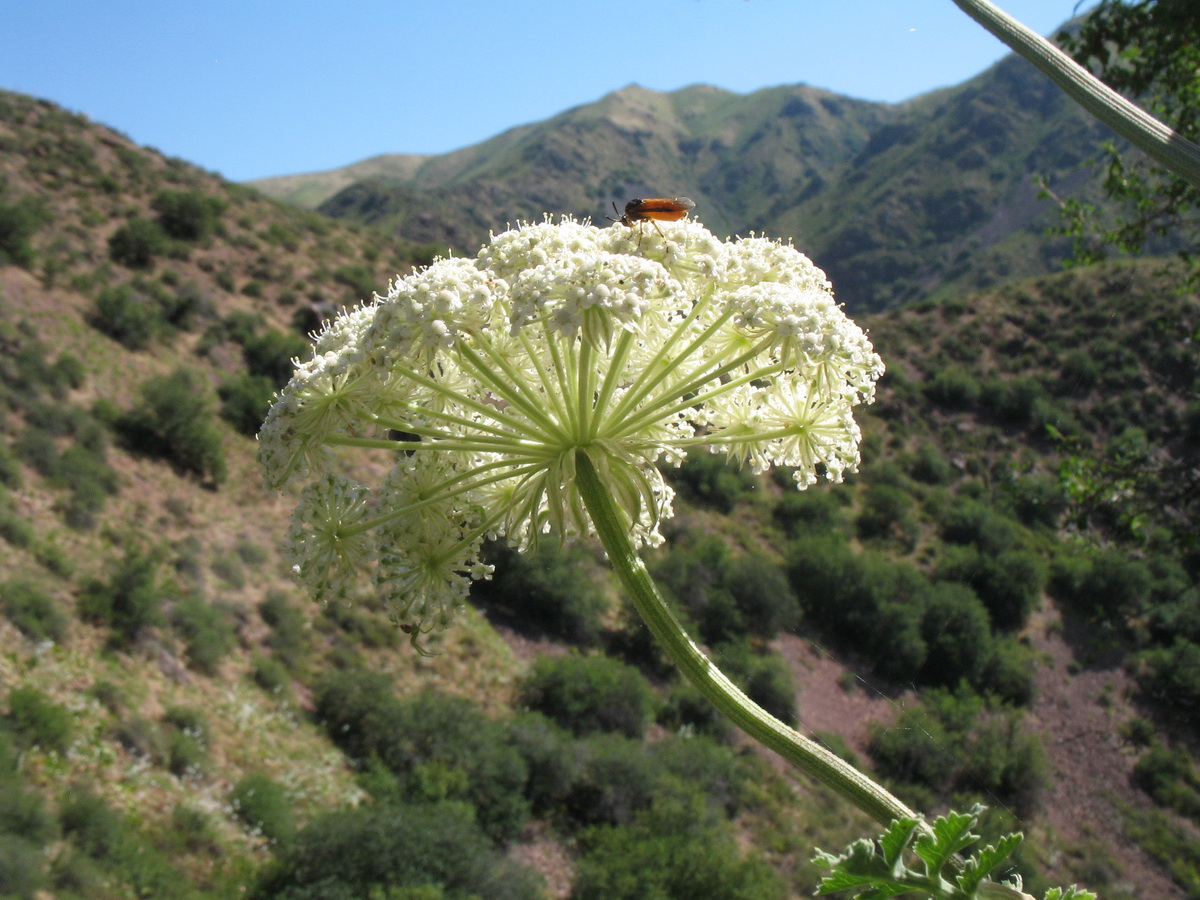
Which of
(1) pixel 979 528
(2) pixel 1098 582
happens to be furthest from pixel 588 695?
(2) pixel 1098 582

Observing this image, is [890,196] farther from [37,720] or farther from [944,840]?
[944,840]

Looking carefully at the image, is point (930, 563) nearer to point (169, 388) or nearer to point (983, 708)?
point (983, 708)

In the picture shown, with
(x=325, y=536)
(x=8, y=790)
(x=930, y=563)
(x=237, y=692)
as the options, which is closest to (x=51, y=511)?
(x=237, y=692)

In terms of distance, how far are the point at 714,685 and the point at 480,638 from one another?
113ft

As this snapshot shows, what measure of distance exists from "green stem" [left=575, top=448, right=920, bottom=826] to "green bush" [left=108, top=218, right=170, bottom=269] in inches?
1954

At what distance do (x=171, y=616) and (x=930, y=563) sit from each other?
52.1 meters

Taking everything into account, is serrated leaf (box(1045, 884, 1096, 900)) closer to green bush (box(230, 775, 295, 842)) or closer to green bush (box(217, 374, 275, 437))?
green bush (box(230, 775, 295, 842))

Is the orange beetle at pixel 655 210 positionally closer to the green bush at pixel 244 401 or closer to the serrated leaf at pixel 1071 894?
the serrated leaf at pixel 1071 894

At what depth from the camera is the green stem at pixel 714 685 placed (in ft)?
5.56

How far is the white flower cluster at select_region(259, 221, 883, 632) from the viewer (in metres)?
2.65

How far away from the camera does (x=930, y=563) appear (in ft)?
194

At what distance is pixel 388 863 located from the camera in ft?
67.2

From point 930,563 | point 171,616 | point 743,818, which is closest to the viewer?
point 171,616

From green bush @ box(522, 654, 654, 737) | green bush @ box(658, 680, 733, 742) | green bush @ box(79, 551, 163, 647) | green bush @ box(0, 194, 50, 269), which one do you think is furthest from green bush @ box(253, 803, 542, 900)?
green bush @ box(0, 194, 50, 269)
